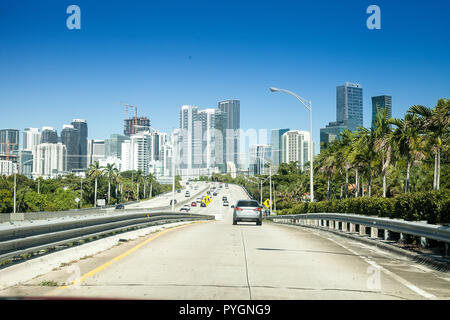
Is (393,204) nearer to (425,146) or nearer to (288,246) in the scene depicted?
(288,246)

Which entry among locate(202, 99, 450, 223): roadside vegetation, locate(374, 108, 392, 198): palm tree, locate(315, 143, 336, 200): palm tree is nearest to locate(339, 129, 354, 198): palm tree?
locate(202, 99, 450, 223): roadside vegetation

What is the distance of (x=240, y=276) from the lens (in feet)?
28.3

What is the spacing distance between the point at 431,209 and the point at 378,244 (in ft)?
6.65

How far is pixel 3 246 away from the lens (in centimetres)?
806

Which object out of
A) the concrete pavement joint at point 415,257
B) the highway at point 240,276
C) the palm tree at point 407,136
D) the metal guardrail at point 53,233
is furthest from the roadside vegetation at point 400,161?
the metal guardrail at point 53,233

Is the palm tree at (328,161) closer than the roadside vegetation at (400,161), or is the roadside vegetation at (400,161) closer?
the roadside vegetation at (400,161)

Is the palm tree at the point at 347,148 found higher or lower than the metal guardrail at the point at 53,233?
higher

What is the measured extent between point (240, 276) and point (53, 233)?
410cm

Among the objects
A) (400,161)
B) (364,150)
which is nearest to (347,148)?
(364,150)

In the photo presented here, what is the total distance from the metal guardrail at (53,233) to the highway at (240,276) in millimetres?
524

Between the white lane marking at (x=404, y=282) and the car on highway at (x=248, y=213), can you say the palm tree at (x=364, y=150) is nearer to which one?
→ the car on highway at (x=248, y=213)

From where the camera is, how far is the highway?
7.12 meters

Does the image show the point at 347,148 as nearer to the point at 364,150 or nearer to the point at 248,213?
the point at 364,150

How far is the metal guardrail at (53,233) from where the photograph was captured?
27.2 ft
